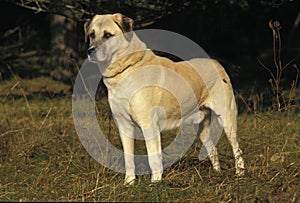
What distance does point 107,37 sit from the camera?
5.59 metres

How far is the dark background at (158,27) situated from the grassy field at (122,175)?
5.86 feet

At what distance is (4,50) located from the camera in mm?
16266

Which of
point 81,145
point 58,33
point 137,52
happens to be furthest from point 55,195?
point 58,33

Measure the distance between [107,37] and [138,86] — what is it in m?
0.52

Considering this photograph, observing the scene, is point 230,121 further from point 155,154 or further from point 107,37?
point 107,37

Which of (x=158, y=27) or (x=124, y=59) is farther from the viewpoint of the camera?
(x=158, y=27)

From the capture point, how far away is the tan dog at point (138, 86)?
5512 mm

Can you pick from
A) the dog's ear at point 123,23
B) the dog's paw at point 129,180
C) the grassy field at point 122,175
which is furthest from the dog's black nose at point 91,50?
the dog's paw at point 129,180

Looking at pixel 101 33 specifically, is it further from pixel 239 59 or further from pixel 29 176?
pixel 239 59

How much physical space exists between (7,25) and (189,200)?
12.3 meters

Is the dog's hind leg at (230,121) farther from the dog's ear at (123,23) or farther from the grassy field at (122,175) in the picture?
the dog's ear at (123,23)

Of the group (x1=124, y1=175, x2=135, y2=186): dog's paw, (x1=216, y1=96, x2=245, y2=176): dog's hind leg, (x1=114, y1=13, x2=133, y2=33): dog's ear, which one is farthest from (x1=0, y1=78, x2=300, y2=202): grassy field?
(x1=114, y1=13, x2=133, y2=33): dog's ear

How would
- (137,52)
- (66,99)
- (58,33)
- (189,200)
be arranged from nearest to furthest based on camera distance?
(189,200) → (137,52) → (66,99) → (58,33)

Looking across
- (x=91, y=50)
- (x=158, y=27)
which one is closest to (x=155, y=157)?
(x=91, y=50)
